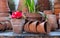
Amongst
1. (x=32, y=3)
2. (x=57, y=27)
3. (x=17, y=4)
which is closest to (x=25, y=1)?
(x=32, y=3)

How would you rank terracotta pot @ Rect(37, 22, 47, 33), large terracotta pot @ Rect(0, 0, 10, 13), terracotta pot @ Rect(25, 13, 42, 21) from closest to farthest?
terracotta pot @ Rect(37, 22, 47, 33) < terracotta pot @ Rect(25, 13, 42, 21) < large terracotta pot @ Rect(0, 0, 10, 13)

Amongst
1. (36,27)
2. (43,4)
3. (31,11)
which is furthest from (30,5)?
(36,27)

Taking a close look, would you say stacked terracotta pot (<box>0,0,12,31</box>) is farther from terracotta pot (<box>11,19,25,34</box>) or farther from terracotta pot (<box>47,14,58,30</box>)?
terracotta pot (<box>47,14,58,30</box>)

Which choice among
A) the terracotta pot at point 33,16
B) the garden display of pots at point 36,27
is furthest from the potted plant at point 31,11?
the garden display of pots at point 36,27

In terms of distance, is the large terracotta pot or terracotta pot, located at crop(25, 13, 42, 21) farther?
the large terracotta pot

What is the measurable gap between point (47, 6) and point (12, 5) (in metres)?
0.39

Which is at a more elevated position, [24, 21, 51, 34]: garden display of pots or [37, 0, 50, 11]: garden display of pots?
[37, 0, 50, 11]: garden display of pots

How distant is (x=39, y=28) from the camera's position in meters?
1.40

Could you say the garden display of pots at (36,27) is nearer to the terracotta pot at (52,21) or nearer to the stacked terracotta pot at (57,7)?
the terracotta pot at (52,21)

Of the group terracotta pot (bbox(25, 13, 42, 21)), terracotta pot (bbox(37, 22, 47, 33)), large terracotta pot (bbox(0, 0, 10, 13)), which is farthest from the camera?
large terracotta pot (bbox(0, 0, 10, 13))

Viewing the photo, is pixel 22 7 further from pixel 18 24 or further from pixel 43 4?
pixel 18 24

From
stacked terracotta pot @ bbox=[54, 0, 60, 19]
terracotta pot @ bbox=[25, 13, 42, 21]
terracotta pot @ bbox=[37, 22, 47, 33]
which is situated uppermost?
stacked terracotta pot @ bbox=[54, 0, 60, 19]

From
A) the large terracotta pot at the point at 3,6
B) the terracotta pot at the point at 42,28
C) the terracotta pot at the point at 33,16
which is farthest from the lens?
the large terracotta pot at the point at 3,6

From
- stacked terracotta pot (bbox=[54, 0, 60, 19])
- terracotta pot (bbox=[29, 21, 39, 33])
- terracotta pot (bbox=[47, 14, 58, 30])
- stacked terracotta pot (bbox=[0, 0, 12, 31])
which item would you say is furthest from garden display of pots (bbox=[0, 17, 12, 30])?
stacked terracotta pot (bbox=[54, 0, 60, 19])
